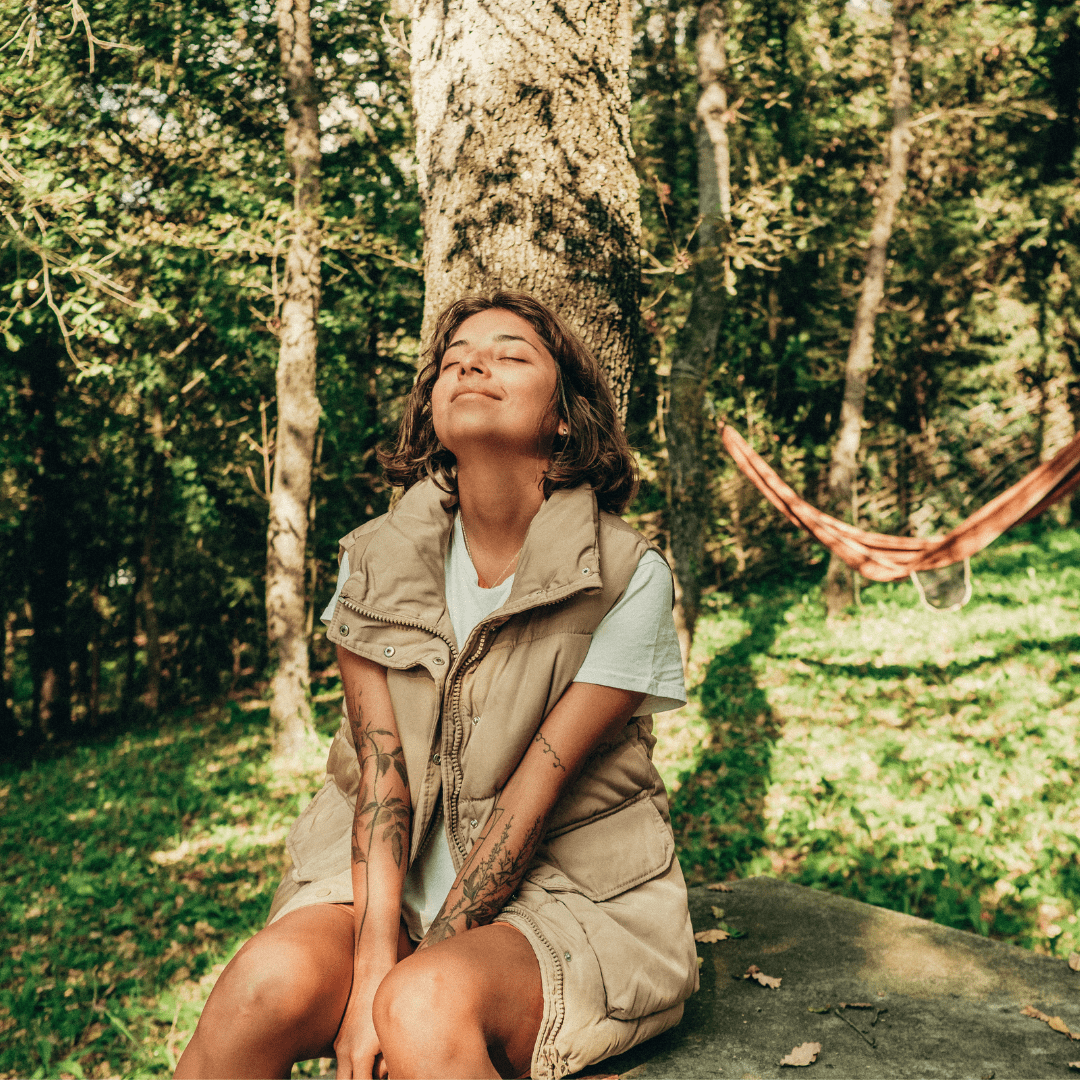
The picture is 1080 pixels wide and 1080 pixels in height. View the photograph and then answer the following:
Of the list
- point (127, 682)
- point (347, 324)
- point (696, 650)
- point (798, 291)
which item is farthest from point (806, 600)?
point (127, 682)

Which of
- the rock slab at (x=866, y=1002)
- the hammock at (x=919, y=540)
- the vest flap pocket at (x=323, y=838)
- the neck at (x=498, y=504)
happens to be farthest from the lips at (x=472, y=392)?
the hammock at (x=919, y=540)

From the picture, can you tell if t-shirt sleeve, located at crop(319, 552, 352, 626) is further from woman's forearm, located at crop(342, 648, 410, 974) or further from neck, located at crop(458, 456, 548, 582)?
neck, located at crop(458, 456, 548, 582)

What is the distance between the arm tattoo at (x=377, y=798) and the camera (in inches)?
65.1

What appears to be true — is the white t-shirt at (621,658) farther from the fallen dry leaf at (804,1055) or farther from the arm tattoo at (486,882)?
the fallen dry leaf at (804,1055)

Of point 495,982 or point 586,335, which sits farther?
point 586,335

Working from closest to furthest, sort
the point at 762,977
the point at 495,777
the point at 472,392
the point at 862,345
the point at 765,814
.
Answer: the point at 495,777 → the point at 472,392 → the point at 762,977 → the point at 765,814 → the point at 862,345

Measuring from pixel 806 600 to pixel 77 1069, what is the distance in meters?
8.30

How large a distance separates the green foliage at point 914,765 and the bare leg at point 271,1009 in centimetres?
247

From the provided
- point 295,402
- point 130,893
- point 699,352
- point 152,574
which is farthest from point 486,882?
point 152,574

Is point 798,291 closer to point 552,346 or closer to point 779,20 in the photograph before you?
point 779,20

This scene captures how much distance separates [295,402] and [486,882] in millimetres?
6483

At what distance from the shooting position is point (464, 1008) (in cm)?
130

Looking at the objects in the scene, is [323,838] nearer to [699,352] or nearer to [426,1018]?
[426,1018]

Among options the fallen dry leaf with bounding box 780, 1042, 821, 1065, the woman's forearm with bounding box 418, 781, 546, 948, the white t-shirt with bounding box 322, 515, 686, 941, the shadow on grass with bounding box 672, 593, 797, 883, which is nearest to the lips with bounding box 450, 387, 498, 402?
the white t-shirt with bounding box 322, 515, 686, 941
